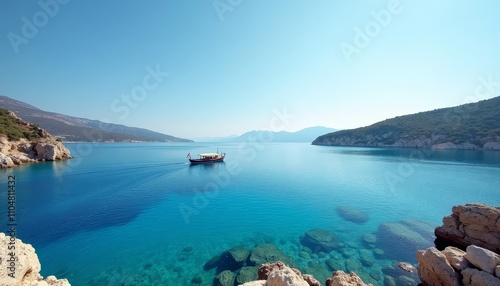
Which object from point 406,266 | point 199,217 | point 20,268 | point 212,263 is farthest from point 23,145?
point 406,266

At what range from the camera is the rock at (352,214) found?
2220 centimetres

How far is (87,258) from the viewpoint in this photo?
14578 mm

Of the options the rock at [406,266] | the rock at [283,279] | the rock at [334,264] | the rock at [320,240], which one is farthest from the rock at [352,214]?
the rock at [283,279]

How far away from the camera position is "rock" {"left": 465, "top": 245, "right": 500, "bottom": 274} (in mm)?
9273

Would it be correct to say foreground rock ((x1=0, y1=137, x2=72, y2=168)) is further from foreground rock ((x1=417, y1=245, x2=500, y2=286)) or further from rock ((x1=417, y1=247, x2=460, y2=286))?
foreground rock ((x1=417, y1=245, x2=500, y2=286))

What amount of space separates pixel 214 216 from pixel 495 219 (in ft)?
79.2

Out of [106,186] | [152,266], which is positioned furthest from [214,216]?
[106,186]

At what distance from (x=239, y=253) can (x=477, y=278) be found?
44.4 feet

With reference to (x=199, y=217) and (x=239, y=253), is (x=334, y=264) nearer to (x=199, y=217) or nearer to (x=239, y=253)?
(x=239, y=253)

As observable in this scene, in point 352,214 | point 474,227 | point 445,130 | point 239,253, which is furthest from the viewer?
point 445,130

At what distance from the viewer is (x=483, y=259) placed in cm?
956

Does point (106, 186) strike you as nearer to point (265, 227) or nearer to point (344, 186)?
point (265, 227)

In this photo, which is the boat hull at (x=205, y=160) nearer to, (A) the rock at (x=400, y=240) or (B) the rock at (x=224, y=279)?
(B) the rock at (x=224, y=279)

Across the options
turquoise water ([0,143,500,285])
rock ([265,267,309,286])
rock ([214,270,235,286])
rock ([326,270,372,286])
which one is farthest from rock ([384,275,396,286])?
rock ([214,270,235,286])
